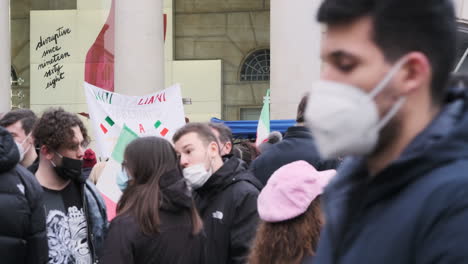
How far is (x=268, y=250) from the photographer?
287 cm

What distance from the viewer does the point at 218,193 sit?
191 inches

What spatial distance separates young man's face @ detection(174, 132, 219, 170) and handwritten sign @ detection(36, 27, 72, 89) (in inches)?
902

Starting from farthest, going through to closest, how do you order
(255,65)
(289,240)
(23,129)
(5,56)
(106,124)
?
(255,65) < (5,56) < (106,124) < (23,129) < (289,240)

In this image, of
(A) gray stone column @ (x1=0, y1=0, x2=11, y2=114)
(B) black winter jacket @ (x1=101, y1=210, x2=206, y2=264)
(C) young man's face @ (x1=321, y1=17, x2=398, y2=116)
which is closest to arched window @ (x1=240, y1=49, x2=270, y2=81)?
(A) gray stone column @ (x1=0, y1=0, x2=11, y2=114)

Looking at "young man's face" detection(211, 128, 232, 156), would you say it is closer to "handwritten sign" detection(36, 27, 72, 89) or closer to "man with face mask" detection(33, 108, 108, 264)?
"man with face mask" detection(33, 108, 108, 264)

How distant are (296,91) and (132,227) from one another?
1432cm

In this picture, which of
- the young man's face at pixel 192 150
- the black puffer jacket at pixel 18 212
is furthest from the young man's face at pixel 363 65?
the young man's face at pixel 192 150

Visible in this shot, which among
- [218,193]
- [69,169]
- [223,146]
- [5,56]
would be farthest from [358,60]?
[5,56]

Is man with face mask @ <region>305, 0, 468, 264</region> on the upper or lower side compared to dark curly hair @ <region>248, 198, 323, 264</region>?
upper

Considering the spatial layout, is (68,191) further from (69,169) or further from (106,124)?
(106,124)

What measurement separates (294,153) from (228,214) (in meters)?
1.08

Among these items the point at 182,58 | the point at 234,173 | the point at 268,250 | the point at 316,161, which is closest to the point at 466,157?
the point at 268,250

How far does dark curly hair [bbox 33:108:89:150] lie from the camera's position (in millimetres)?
4809

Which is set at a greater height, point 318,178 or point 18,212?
point 318,178
